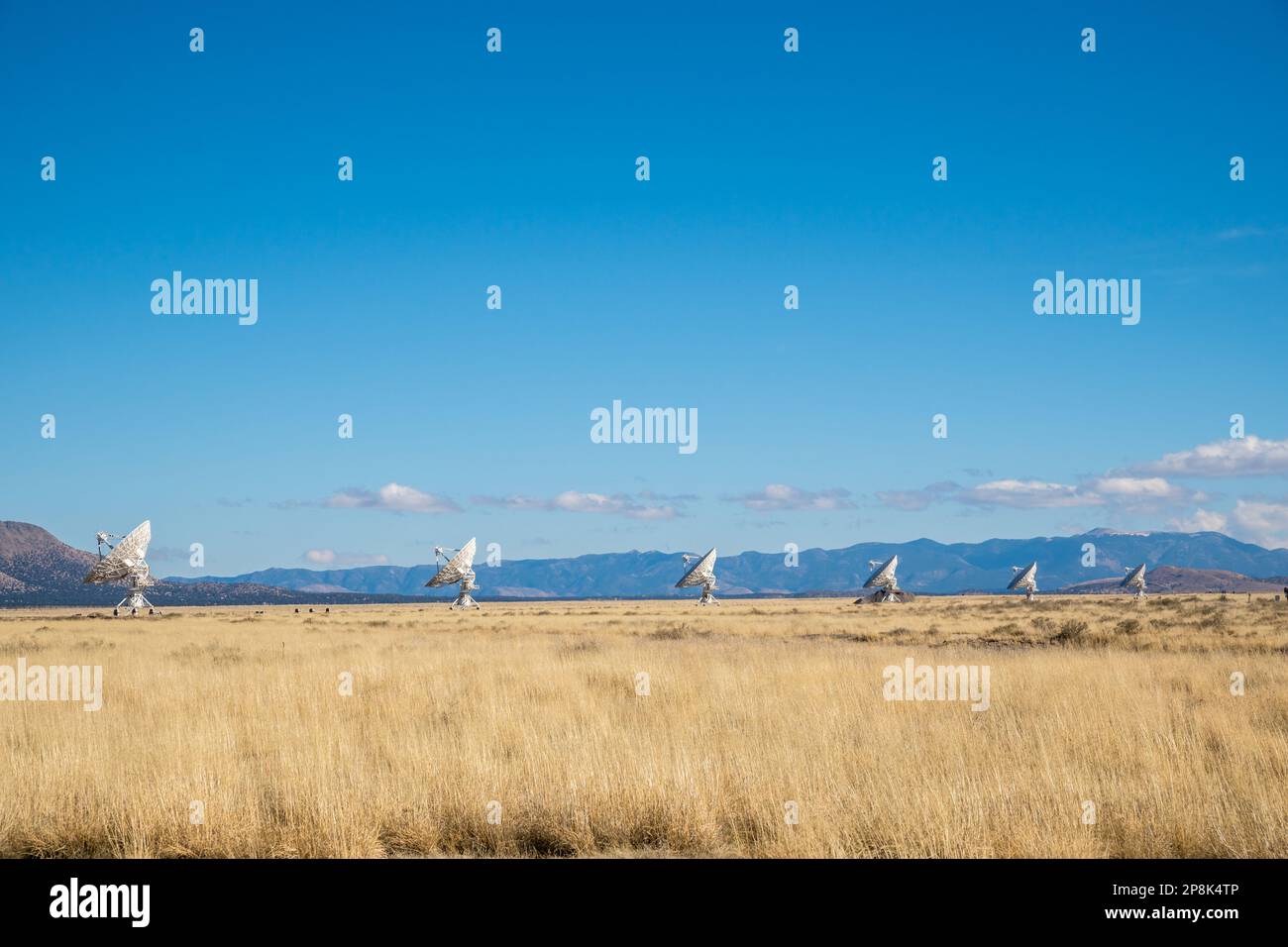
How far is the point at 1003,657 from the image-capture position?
2095 cm

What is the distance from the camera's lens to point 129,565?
61.7m

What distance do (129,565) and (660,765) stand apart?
2469 inches

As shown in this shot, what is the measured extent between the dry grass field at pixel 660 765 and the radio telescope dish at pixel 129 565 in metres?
48.2

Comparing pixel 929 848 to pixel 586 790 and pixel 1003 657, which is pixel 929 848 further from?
pixel 1003 657

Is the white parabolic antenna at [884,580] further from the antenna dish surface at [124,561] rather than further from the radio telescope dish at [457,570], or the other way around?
the antenna dish surface at [124,561]

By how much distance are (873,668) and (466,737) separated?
996 cm

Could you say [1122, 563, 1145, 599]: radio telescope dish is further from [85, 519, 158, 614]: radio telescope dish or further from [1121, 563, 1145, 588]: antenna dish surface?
[85, 519, 158, 614]: radio telescope dish

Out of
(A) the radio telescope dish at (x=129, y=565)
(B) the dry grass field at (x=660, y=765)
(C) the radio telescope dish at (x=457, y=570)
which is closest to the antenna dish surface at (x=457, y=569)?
(C) the radio telescope dish at (x=457, y=570)

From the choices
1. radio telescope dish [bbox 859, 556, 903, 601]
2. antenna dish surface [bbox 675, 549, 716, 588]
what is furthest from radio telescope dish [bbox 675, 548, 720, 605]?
radio telescope dish [bbox 859, 556, 903, 601]

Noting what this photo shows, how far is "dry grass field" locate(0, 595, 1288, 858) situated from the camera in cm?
760

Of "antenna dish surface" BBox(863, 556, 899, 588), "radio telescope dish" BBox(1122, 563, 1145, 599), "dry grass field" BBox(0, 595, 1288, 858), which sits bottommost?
"radio telescope dish" BBox(1122, 563, 1145, 599)

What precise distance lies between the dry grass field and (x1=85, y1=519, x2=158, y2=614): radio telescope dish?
48.2 m
